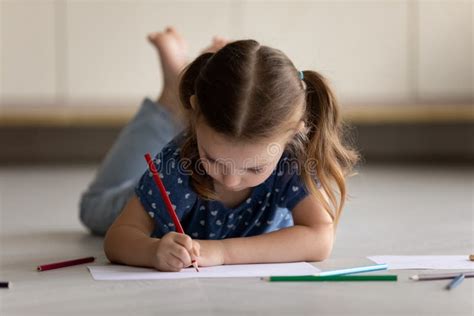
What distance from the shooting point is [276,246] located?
1.13m

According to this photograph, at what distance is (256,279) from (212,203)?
17 centimetres

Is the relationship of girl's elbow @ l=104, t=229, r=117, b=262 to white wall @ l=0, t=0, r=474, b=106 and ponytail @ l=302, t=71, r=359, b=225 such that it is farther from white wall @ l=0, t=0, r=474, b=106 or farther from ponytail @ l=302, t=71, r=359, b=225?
white wall @ l=0, t=0, r=474, b=106

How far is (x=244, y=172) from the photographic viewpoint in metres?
1.03

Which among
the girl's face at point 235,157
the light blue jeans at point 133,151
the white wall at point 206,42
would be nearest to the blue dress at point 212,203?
the girl's face at point 235,157

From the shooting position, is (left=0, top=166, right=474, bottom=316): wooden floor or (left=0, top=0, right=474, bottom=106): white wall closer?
(left=0, top=166, right=474, bottom=316): wooden floor

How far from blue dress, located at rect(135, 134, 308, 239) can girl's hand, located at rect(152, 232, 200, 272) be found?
0.10 m

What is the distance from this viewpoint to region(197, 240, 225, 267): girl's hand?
42.8 inches

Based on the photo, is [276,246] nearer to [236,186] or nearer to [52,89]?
[236,186]

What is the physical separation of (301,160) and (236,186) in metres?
0.14

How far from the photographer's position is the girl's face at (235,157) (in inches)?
39.8

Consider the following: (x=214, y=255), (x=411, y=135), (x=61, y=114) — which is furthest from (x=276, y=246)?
(x=411, y=135)

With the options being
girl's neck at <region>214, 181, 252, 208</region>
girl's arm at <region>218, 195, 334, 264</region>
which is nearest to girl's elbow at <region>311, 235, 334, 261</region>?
girl's arm at <region>218, 195, 334, 264</region>

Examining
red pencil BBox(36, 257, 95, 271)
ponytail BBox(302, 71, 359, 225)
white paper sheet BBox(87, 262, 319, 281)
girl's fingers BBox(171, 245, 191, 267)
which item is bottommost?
white paper sheet BBox(87, 262, 319, 281)

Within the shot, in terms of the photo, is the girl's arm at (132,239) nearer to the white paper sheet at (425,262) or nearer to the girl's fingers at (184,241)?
the girl's fingers at (184,241)
